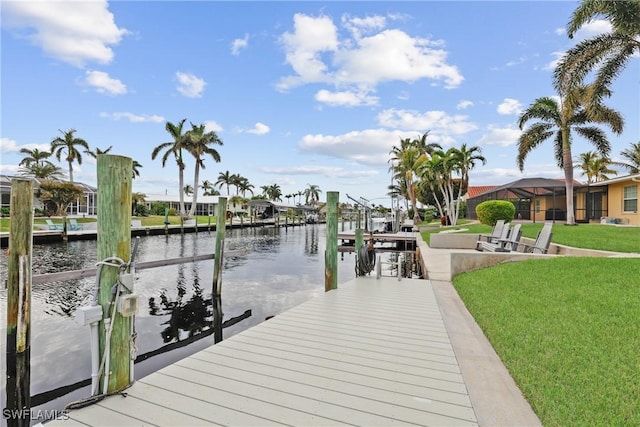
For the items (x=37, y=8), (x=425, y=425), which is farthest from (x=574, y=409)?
(x=37, y=8)

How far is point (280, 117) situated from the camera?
26828 mm

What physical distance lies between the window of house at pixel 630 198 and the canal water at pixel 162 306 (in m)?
16.2

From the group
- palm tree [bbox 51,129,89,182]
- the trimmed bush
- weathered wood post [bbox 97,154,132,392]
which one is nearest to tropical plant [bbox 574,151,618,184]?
the trimmed bush

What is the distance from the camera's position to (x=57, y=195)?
32500 millimetres

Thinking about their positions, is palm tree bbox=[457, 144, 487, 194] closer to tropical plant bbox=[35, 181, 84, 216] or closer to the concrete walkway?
the concrete walkway

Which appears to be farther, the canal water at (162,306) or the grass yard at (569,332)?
the canal water at (162,306)

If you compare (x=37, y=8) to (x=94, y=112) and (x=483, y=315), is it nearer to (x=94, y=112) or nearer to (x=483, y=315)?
(x=94, y=112)

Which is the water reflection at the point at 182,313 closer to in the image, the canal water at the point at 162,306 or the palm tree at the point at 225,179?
the canal water at the point at 162,306

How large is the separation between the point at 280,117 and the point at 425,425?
2618 cm

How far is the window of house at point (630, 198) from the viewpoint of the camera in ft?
63.3

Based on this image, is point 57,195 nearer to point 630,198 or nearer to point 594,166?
point 630,198

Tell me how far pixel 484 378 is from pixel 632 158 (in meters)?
48.1

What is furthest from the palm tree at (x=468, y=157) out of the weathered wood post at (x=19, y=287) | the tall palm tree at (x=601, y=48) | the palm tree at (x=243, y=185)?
the palm tree at (x=243, y=185)

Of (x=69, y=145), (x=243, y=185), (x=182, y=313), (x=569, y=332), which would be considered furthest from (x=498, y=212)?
(x=243, y=185)
